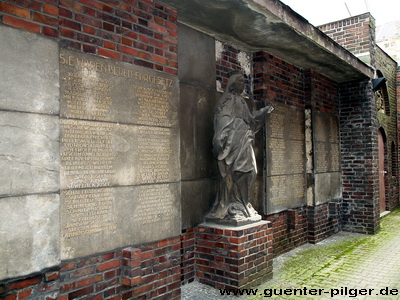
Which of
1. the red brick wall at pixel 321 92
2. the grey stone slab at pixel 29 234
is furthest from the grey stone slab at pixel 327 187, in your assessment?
the grey stone slab at pixel 29 234

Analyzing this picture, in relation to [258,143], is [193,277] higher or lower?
lower

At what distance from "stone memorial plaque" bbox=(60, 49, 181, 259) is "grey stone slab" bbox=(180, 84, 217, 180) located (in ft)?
1.60

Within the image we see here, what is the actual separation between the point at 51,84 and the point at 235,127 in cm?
235

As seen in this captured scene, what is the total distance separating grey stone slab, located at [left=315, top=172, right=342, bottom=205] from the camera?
6968 mm

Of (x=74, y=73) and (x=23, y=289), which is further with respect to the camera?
(x=74, y=73)

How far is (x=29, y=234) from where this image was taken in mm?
2531

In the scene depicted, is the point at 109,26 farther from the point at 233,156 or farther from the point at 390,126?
the point at 390,126

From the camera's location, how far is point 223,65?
5.18m

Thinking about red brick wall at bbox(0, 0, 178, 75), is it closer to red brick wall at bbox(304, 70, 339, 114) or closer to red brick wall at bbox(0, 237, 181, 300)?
red brick wall at bbox(0, 237, 181, 300)

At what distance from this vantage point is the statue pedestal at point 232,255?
420cm

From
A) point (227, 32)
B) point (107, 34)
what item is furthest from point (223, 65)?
point (107, 34)

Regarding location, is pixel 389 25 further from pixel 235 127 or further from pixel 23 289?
pixel 23 289

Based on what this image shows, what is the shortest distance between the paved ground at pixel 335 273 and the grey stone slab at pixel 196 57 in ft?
8.76

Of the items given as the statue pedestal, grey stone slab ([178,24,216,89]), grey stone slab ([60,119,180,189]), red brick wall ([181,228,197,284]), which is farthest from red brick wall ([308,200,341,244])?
grey stone slab ([60,119,180,189])
